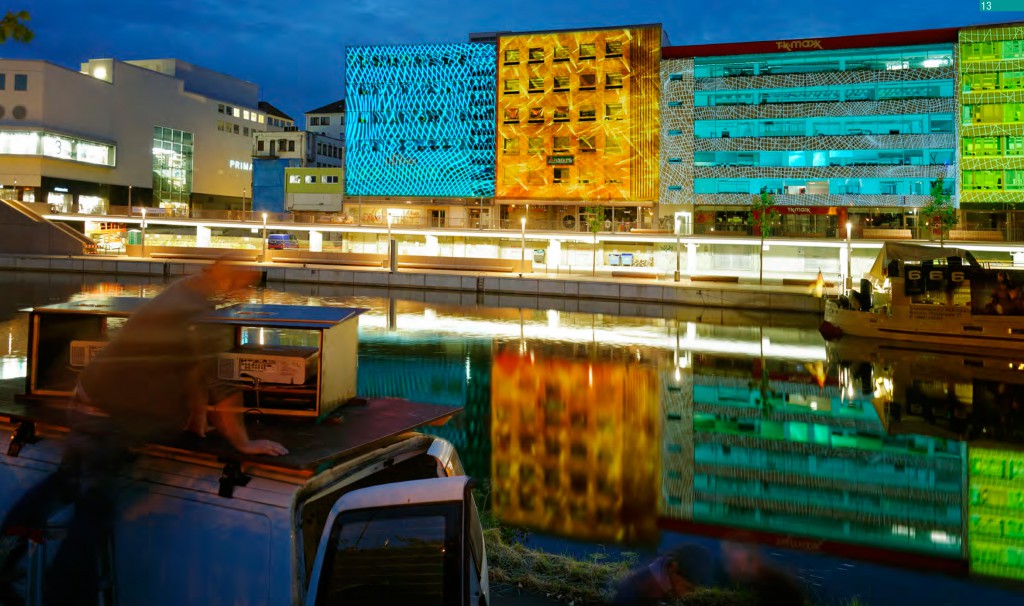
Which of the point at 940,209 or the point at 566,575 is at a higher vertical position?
the point at 940,209

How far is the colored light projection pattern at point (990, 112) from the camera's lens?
61.0 m

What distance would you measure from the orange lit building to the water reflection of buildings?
55251 millimetres

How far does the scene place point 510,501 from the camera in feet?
27.7

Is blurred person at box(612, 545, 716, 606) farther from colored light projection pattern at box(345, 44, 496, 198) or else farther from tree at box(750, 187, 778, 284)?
colored light projection pattern at box(345, 44, 496, 198)

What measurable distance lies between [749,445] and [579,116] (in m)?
65.1

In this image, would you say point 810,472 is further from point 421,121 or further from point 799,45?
point 421,121

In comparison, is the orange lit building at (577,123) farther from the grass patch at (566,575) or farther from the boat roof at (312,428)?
the boat roof at (312,428)

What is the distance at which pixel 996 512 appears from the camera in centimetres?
880

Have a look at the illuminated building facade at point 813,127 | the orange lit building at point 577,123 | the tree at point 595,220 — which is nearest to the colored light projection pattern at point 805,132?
the illuminated building facade at point 813,127

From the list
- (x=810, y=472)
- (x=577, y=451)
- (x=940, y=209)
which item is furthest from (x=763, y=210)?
(x=577, y=451)

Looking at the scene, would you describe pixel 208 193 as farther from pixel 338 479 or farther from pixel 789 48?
pixel 338 479

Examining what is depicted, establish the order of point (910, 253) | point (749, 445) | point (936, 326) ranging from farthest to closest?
1. point (910, 253)
2. point (936, 326)
3. point (749, 445)

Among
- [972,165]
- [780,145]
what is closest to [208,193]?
[780,145]

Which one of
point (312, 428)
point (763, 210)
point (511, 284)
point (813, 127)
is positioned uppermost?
point (813, 127)
